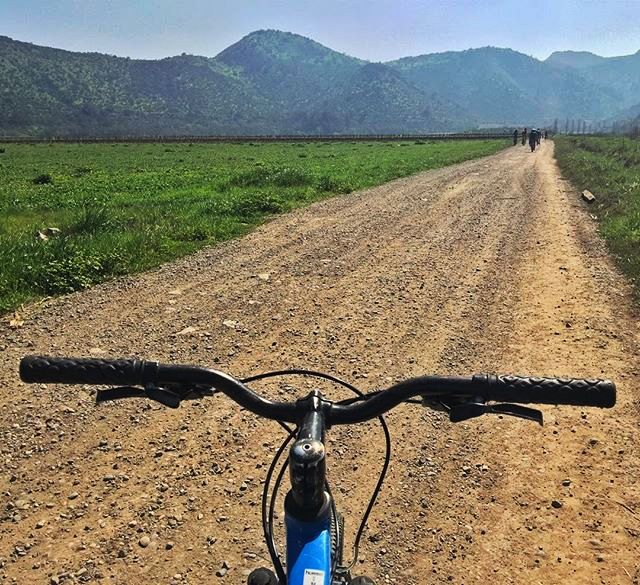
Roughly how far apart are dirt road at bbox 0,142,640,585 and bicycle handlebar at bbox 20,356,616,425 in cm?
173

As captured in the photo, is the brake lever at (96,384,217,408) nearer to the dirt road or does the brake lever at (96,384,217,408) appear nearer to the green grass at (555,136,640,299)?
the dirt road

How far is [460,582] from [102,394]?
231 centimetres

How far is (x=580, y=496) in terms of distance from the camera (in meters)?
3.82

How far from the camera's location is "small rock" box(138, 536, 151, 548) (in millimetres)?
3338

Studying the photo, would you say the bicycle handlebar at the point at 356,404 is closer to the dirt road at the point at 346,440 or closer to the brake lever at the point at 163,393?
the brake lever at the point at 163,393

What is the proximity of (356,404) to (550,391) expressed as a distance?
61 cm

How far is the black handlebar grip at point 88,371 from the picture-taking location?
1.92 m

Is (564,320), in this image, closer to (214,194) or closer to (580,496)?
(580,496)

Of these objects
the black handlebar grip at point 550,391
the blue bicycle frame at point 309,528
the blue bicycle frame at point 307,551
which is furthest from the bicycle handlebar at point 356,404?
the blue bicycle frame at point 307,551

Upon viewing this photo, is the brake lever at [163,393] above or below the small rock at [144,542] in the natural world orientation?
above

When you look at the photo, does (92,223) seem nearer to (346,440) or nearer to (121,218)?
(121,218)

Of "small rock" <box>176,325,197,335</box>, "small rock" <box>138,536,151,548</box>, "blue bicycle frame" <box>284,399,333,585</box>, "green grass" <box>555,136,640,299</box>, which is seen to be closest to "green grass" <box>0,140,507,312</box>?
"small rock" <box>176,325,197,335</box>

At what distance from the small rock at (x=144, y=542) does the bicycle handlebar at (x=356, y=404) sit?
1794mm

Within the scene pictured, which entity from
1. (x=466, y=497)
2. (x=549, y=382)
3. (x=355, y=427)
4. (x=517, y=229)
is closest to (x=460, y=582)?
(x=466, y=497)
